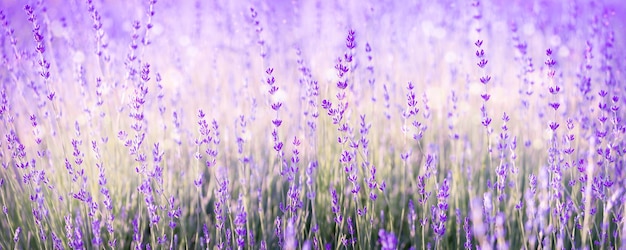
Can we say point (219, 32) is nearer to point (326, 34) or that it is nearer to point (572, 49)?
point (326, 34)

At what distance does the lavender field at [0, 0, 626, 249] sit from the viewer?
184 centimetres

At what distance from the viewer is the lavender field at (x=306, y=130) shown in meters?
1.84

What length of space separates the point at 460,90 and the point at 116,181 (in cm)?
223

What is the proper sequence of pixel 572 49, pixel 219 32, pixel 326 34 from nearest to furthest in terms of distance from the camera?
pixel 572 49 → pixel 326 34 → pixel 219 32

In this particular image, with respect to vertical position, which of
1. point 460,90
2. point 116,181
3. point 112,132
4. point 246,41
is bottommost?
point 116,181

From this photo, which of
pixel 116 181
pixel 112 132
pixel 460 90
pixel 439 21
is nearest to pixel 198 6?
pixel 112 132

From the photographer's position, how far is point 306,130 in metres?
2.42

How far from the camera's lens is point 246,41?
10.7ft

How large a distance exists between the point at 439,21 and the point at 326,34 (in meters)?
0.75

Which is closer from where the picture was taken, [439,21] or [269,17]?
[269,17]

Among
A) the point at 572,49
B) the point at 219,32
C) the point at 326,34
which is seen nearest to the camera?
the point at 572,49

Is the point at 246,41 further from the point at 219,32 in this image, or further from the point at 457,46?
the point at 457,46

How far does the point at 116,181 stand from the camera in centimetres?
242

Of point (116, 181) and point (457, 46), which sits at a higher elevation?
point (457, 46)
